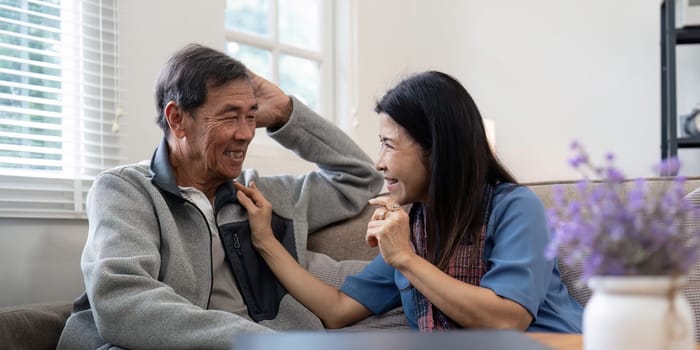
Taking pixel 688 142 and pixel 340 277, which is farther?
pixel 688 142

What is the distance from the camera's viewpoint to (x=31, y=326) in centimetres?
188

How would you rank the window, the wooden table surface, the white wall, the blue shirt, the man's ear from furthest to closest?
1. the white wall
2. the window
3. the man's ear
4. the blue shirt
5. the wooden table surface

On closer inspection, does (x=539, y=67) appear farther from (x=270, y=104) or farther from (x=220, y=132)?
(x=220, y=132)

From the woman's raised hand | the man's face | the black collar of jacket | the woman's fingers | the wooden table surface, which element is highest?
the man's face

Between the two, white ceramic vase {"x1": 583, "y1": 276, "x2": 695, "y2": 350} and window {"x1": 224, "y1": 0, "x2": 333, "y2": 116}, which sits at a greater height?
window {"x1": 224, "y1": 0, "x2": 333, "y2": 116}

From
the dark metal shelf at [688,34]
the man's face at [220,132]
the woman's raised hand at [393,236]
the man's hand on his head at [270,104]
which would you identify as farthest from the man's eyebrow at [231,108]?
the dark metal shelf at [688,34]

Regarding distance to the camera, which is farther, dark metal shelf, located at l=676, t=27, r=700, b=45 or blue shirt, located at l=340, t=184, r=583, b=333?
dark metal shelf, located at l=676, t=27, r=700, b=45

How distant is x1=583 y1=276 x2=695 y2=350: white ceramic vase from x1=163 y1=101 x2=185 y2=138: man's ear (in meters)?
1.38

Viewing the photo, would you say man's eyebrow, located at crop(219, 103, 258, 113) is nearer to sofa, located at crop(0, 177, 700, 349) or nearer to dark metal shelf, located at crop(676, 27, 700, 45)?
sofa, located at crop(0, 177, 700, 349)

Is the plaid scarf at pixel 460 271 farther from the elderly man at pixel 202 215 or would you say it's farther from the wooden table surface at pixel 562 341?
the wooden table surface at pixel 562 341

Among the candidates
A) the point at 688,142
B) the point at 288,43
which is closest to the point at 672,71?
the point at 688,142

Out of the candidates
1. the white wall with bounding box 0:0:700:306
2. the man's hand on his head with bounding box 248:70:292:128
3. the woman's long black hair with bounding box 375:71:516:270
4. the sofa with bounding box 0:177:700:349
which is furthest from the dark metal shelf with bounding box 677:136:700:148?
the woman's long black hair with bounding box 375:71:516:270

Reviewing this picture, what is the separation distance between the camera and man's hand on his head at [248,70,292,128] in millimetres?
2322

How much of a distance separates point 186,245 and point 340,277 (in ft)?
1.34
